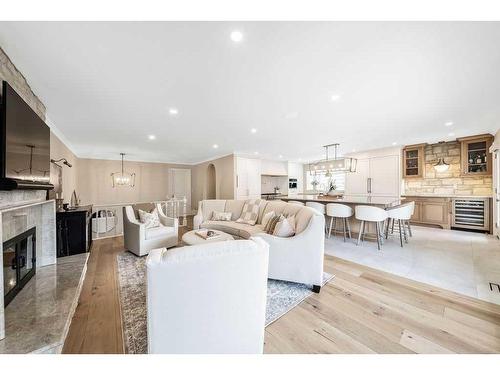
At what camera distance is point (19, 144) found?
168 centimetres

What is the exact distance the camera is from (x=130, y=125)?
370 centimetres

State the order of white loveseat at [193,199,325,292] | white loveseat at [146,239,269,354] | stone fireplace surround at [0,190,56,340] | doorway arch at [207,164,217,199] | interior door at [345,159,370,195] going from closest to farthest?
1. white loveseat at [146,239,269,354]
2. stone fireplace surround at [0,190,56,340]
3. white loveseat at [193,199,325,292]
4. interior door at [345,159,370,195]
5. doorway arch at [207,164,217,199]

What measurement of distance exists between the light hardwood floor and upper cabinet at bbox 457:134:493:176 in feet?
15.0

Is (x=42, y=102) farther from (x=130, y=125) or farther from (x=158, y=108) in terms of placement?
(x=158, y=108)

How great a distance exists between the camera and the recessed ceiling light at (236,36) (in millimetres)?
1468

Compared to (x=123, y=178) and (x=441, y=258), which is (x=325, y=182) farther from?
(x=123, y=178)

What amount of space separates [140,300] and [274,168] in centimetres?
648

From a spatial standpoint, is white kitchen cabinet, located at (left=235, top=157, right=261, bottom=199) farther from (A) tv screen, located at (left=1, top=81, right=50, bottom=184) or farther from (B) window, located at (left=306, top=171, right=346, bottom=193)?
(A) tv screen, located at (left=1, top=81, right=50, bottom=184)

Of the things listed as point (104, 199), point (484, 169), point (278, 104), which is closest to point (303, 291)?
point (278, 104)

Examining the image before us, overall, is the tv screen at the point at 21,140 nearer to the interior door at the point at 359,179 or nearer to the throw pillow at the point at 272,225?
the throw pillow at the point at 272,225

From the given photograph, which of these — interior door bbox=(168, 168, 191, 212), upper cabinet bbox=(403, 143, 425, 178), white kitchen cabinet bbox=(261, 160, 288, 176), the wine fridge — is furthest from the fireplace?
the wine fridge

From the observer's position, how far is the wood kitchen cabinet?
5109mm

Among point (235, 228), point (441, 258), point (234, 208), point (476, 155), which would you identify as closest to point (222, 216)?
point (234, 208)

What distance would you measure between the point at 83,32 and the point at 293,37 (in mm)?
1591
